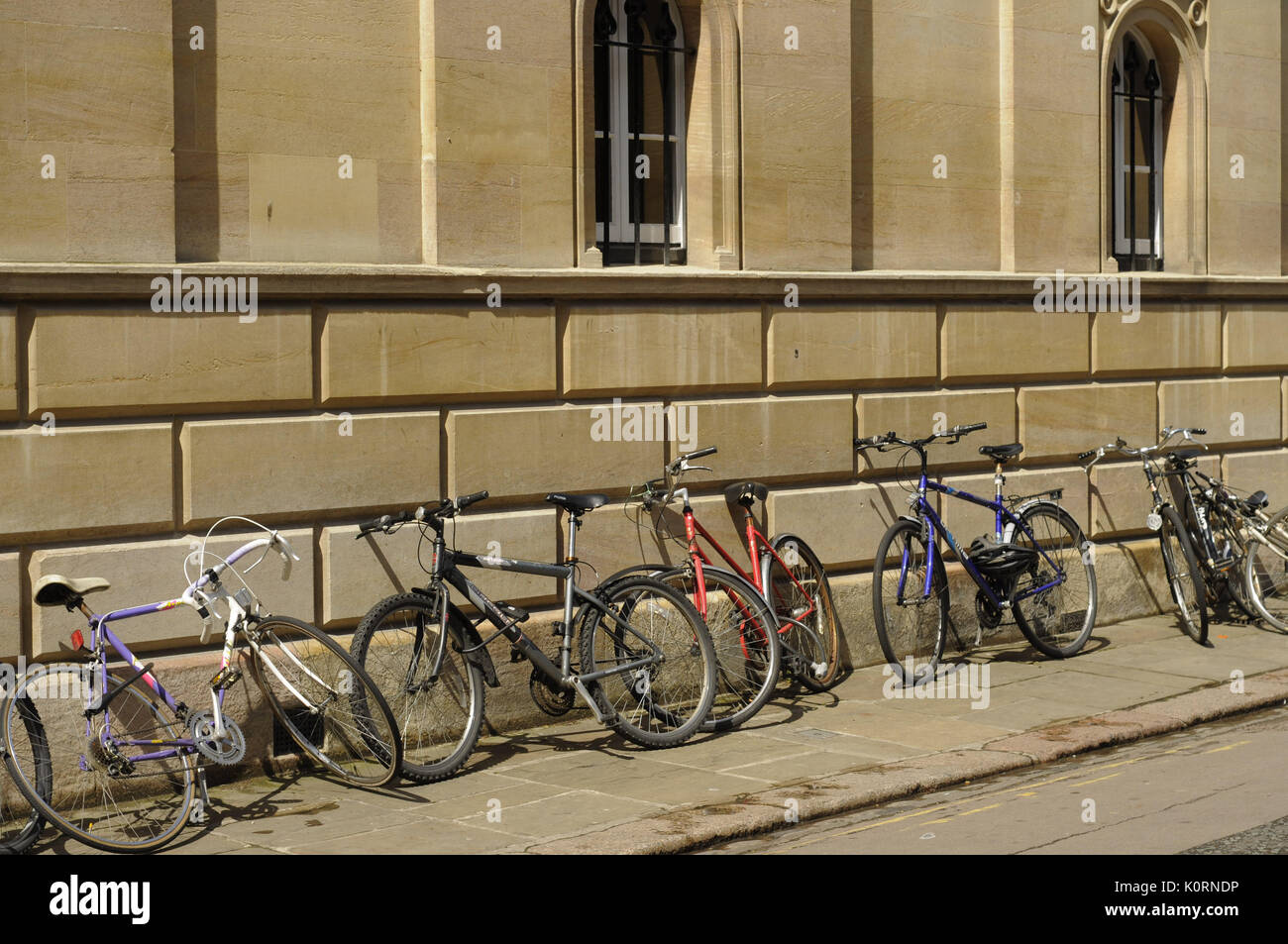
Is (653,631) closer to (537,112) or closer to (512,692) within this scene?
(512,692)

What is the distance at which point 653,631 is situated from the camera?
944 cm

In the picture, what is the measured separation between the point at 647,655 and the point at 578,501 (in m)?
0.96

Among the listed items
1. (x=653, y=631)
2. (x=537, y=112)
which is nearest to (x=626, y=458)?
(x=653, y=631)

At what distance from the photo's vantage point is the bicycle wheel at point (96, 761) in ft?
23.8

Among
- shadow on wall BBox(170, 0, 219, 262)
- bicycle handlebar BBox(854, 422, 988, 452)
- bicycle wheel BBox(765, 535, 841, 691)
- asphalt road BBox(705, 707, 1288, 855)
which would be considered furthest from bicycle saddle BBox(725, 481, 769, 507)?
shadow on wall BBox(170, 0, 219, 262)

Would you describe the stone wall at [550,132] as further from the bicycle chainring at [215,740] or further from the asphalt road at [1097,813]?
the asphalt road at [1097,813]

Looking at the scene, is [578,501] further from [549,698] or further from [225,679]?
[225,679]

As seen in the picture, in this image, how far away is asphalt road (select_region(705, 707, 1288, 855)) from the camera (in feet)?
23.7

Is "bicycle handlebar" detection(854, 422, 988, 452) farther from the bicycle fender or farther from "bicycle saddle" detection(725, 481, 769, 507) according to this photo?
the bicycle fender

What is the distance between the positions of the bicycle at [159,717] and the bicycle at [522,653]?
316 mm

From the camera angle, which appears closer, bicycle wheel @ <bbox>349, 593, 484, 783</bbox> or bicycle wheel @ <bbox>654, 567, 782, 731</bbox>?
bicycle wheel @ <bbox>349, 593, 484, 783</bbox>

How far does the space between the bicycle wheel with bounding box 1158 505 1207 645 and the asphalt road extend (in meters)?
3.10

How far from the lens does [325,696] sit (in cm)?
834

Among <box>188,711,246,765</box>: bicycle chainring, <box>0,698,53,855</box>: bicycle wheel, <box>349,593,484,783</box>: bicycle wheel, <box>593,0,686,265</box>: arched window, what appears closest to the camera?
<box>0,698,53,855</box>: bicycle wheel
